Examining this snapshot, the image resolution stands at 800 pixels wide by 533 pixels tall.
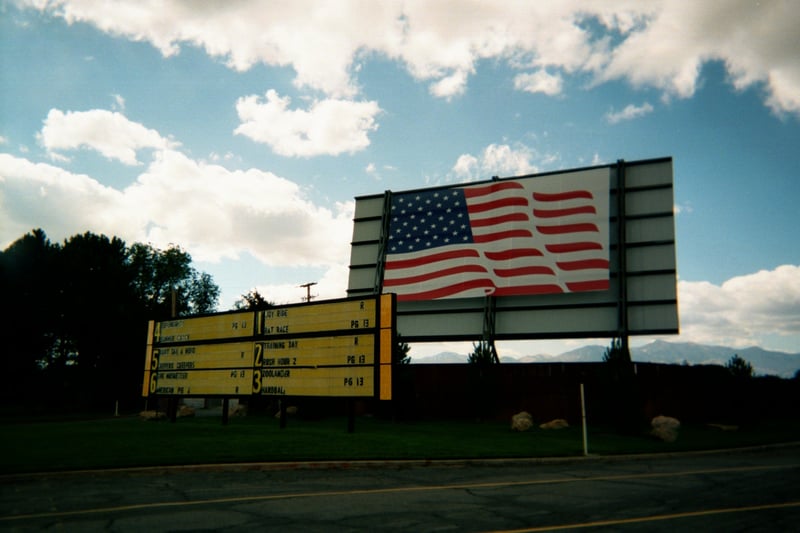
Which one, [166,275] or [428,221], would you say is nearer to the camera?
[428,221]

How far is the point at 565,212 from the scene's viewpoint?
105 ft

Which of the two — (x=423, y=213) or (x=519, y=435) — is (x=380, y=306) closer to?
(x=519, y=435)

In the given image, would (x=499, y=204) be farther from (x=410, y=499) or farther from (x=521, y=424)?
(x=410, y=499)

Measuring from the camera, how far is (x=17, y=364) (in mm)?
47781

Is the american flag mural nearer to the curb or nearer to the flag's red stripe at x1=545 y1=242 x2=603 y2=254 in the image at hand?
the flag's red stripe at x1=545 y1=242 x2=603 y2=254

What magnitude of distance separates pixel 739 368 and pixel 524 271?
39.4 feet

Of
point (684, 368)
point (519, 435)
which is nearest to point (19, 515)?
point (519, 435)

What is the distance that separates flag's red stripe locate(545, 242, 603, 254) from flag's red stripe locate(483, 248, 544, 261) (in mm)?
672

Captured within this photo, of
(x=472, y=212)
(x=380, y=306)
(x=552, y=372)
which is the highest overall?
(x=472, y=212)

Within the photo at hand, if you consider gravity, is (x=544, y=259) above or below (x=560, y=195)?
below

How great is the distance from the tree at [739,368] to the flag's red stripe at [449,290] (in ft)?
42.6

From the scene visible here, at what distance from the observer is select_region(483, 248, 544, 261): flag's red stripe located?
32272 millimetres

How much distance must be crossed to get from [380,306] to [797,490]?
12032 millimetres

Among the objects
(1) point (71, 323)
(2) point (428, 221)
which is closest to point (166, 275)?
(1) point (71, 323)
